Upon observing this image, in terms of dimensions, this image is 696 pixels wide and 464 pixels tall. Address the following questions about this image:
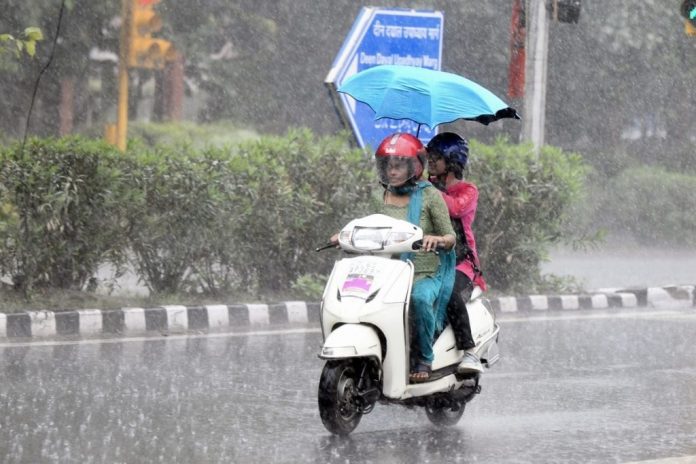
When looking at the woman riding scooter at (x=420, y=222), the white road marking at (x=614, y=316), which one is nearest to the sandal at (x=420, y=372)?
the woman riding scooter at (x=420, y=222)

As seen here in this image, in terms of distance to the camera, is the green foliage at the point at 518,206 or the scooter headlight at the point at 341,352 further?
the green foliage at the point at 518,206

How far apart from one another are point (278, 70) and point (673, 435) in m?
21.0

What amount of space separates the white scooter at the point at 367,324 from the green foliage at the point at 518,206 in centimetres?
757

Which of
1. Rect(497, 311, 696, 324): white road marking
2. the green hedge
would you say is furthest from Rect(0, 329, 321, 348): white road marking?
Rect(497, 311, 696, 324): white road marking

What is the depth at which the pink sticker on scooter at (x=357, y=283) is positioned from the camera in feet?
22.6

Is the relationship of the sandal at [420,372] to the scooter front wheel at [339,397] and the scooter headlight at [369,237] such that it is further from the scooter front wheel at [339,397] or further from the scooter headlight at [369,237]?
the scooter headlight at [369,237]

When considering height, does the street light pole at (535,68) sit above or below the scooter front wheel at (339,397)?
above

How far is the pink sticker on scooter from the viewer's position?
6.88 metres

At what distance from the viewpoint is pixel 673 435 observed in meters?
7.56

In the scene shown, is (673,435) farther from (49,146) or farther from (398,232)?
(49,146)

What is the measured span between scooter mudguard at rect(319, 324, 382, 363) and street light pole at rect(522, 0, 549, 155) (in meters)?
9.78

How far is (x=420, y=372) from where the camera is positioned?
7.14 metres

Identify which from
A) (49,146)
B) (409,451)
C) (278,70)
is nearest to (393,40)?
(49,146)

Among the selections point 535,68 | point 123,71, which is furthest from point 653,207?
point 123,71
